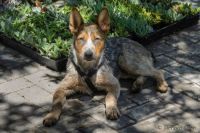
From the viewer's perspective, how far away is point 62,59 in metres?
9.43

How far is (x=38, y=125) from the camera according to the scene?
25.3 feet

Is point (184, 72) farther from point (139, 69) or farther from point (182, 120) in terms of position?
point (182, 120)

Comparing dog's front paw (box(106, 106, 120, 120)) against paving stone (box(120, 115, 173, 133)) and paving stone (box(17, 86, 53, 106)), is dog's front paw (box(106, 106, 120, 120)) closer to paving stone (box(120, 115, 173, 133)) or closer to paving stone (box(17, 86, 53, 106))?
paving stone (box(120, 115, 173, 133))

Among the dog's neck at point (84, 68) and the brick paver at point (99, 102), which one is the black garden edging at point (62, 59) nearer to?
Result: the brick paver at point (99, 102)

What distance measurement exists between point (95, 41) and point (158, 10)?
369cm

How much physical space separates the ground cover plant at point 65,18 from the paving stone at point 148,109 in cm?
202

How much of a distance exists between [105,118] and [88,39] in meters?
1.24

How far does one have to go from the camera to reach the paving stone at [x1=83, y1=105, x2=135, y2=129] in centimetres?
776

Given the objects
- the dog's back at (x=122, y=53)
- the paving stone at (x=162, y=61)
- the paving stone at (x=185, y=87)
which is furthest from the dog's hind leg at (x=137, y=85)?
the paving stone at (x=162, y=61)

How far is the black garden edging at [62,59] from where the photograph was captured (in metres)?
9.45

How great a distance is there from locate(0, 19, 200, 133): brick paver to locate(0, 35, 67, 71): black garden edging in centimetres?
9

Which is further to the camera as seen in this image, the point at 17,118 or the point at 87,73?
the point at 87,73

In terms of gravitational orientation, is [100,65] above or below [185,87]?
above

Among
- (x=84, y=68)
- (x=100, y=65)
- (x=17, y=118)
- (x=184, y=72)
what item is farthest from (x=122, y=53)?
(x=17, y=118)
